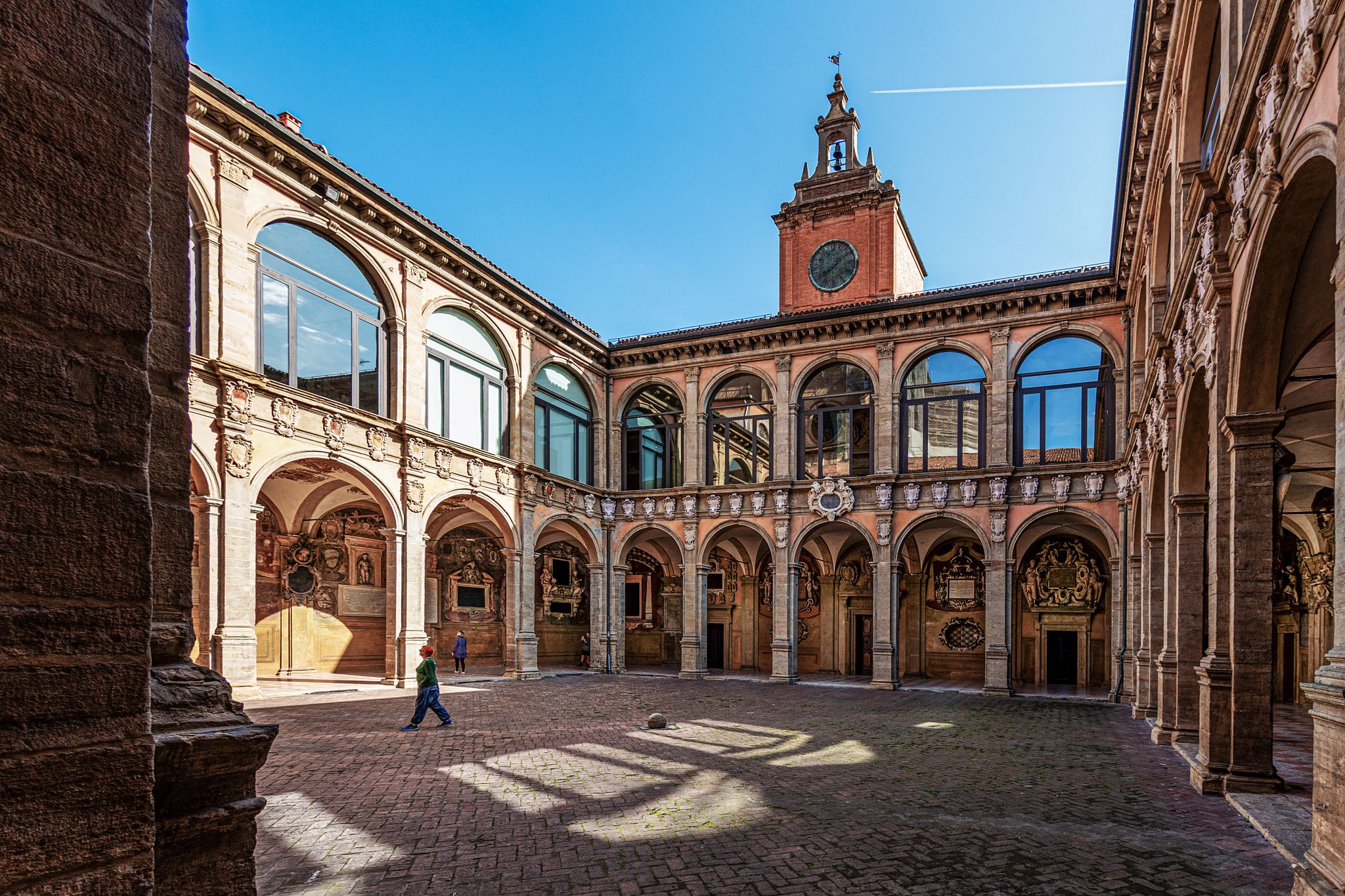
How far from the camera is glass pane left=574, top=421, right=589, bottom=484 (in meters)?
25.1

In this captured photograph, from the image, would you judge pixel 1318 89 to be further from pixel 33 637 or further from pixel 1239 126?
pixel 33 637

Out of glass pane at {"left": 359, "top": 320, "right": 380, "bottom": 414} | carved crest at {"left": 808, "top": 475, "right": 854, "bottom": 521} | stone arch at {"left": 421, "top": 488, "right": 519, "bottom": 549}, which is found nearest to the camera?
glass pane at {"left": 359, "top": 320, "right": 380, "bottom": 414}

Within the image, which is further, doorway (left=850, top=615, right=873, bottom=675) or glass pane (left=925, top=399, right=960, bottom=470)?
doorway (left=850, top=615, right=873, bottom=675)

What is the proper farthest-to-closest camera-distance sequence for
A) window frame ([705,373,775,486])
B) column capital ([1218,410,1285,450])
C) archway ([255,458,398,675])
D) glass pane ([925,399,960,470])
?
window frame ([705,373,775,486]) → glass pane ([925,399,960,470]) → archway ([255,458,398,675]) → column capital ([1218,410,1285,450])

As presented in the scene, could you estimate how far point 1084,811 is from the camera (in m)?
7.77

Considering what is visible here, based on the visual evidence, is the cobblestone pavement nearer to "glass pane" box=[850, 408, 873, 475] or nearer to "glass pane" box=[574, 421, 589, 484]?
"glass pane" box=[574, 421, 589, 484]

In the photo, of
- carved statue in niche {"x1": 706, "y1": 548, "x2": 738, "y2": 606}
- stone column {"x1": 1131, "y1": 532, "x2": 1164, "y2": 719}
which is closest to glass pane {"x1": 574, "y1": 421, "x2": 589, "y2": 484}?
carved statue in niche {"x1": 706, "y1": 548, "x2": 738, "y2": 606}

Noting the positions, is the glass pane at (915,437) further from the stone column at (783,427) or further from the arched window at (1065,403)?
the stone column at (783,427)

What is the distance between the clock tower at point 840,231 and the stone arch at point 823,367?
21.3ft

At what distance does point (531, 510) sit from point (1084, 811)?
1650cm

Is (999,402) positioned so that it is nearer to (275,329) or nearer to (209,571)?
(275,329)

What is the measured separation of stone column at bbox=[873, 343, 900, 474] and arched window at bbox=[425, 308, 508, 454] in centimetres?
1062

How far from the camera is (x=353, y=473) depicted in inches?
676

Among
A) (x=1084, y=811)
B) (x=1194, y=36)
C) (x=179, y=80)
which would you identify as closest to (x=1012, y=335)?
(x=1194, y=36)
